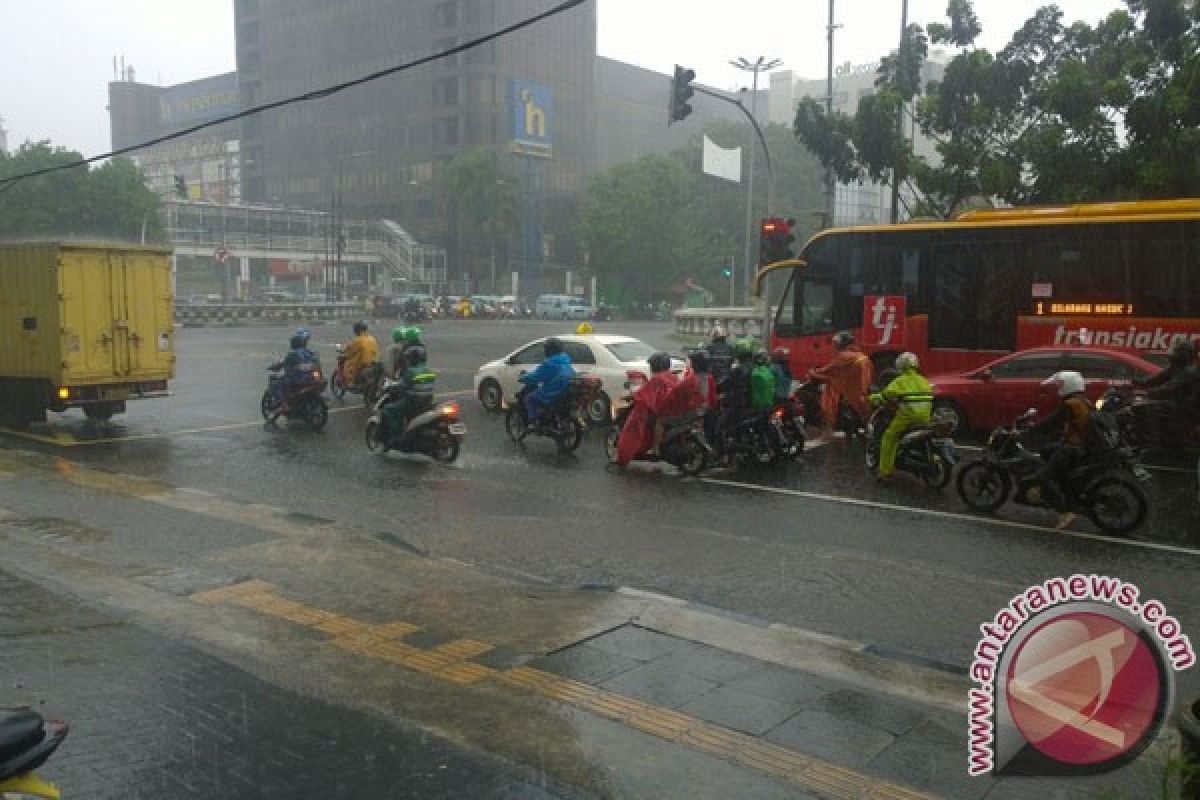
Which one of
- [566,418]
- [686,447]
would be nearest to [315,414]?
[566,418]

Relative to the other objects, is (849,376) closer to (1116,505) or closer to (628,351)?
(628,351)

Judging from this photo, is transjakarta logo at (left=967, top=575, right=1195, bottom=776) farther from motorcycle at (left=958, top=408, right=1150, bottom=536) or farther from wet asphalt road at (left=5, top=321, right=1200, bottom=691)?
motorcycle at (left=958, top=408, right=1150, bottom=536)

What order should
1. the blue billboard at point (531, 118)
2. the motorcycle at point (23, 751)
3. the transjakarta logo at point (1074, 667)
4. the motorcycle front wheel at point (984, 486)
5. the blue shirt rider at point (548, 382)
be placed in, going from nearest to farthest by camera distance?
the motorcycle at point (23, 751), the transjakarta logo at point (1074, 667), the motorcycle front wheel at point (984, 486), the blue shirt rider at point (548, 382), the blue billboard at point (531, 118)

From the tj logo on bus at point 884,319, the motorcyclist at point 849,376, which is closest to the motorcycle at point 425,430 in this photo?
the motorcyclist at point 849,376

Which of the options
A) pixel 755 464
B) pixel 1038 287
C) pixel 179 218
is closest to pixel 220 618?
pixel 755 464

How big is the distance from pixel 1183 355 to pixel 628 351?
24.6ft

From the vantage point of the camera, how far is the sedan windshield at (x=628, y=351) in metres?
15.8

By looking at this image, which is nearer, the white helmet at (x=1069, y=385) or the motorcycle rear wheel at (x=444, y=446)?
the white helmet at (x=1069, y=385)

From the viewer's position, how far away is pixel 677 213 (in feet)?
229

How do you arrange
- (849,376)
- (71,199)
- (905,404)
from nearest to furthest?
(905,404) → (849,376) → (71,199)

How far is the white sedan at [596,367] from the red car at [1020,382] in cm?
385

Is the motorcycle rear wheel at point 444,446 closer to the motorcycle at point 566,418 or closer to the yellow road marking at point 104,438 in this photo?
the motorcycle at point 566,418

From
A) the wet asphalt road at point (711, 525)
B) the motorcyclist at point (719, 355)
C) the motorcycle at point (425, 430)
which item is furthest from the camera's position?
the motorcyclist at point (719, 355)

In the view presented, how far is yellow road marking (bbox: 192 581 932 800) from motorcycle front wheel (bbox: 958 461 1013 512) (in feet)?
18.4
